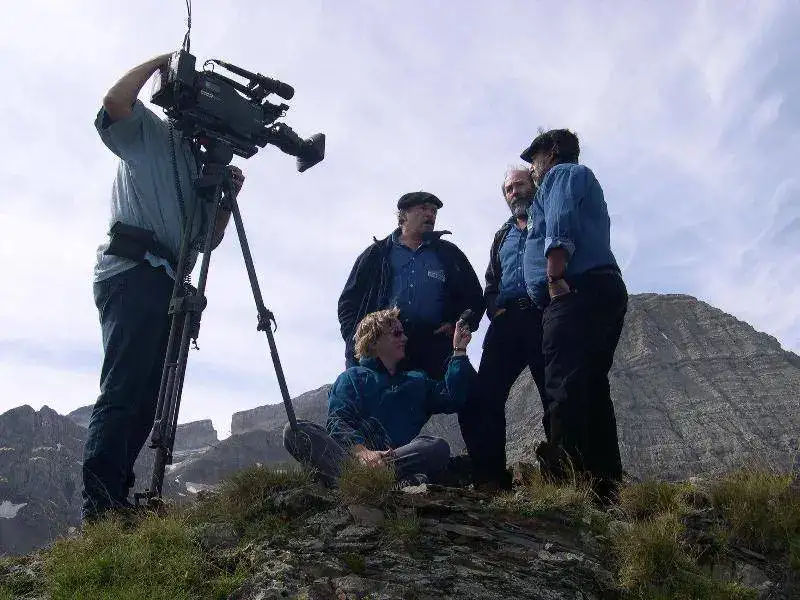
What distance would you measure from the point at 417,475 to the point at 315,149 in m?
2.72

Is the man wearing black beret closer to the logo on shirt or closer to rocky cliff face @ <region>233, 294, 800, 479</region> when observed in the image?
the logo on shirt

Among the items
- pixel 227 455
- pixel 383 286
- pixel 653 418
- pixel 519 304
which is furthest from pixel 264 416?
pixel 519 304

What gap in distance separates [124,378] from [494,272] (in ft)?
11.4

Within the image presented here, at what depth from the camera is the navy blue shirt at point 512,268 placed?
6.19m

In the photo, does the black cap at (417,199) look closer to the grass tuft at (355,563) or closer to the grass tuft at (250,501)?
the grass tuft at (250,501)

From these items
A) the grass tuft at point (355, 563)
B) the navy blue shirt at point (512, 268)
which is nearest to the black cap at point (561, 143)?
the navy blue shirt at point (512, 268)

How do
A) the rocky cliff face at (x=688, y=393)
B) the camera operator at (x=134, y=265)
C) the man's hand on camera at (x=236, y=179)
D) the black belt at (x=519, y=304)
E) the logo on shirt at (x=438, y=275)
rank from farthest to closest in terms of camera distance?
the rocky cliff face at (x=688, y=393) < the logo on shirt at (x=438, y=275) < the black belt at (x=519, y=304) < the man's hand on camera at (x=236, y=179) < the camera operator at (x=134, y=265)

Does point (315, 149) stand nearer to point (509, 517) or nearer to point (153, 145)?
point (153, 145)

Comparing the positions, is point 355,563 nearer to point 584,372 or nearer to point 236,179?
point 584,372

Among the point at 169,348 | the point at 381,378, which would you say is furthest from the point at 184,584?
the point at 381,378

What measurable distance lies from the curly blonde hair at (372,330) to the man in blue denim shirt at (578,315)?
3.91 ft

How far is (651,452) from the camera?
4141 inches

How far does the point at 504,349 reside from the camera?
244 inches

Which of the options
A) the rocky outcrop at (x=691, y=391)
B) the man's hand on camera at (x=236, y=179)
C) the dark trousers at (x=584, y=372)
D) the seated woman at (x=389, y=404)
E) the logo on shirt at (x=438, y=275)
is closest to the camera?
the dark trousers at (x=584, y=372)
